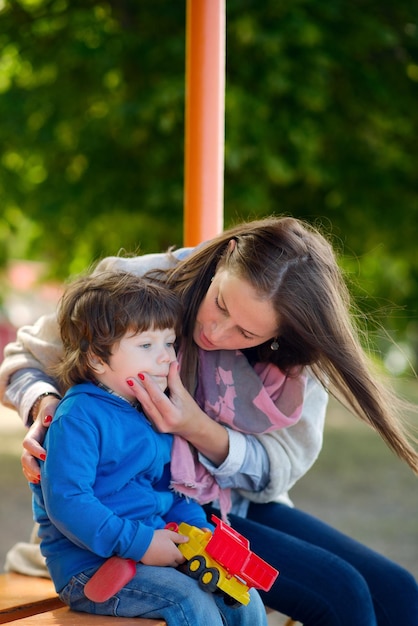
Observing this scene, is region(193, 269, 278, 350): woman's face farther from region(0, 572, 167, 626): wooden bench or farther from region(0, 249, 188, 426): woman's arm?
region(0, 572, 167, 626): wooden bench

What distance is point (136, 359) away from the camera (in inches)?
88.0

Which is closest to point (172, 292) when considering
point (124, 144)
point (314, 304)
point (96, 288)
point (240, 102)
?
point (96, 288)

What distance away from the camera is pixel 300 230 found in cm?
246

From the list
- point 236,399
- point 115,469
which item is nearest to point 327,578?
point 236,399

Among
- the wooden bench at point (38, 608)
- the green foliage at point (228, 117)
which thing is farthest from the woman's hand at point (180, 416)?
the green foliage at point (228, 117)

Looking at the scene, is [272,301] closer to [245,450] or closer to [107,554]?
[245,450]

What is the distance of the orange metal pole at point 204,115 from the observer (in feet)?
11.1

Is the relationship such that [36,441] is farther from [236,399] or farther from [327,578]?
[327,578]

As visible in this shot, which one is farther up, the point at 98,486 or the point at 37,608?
the point at 98,486

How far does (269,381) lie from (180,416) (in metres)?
0.39

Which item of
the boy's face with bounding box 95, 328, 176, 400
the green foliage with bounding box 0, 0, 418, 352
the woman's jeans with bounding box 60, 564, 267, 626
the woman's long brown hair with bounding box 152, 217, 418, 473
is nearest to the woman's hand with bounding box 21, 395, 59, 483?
the boy's face with bounding box 95, 328, 176, 400

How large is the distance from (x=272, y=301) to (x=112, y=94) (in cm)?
492

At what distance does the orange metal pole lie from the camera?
3389 mm

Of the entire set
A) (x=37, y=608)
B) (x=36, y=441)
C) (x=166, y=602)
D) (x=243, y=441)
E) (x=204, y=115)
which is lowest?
(x=37, y=608)
